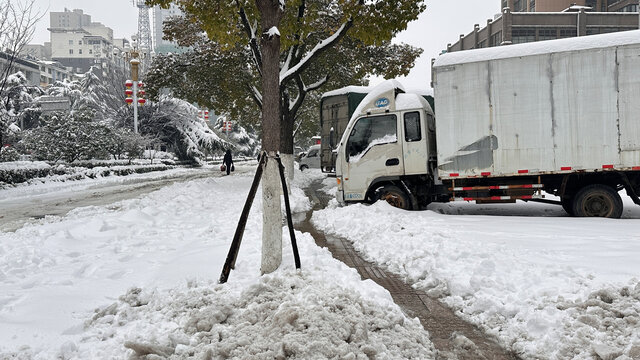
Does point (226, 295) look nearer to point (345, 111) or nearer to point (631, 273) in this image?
point (631, 273)

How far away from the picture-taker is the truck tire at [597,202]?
8.69m

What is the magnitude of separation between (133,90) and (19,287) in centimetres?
2736

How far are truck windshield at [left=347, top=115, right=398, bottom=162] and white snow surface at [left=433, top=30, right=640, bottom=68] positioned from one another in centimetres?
177

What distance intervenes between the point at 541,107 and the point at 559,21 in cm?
4250

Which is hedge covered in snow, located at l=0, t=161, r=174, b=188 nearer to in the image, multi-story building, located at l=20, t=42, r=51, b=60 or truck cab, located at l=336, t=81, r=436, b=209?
multi-story building, located at l=20, t=42, r=51, b=60

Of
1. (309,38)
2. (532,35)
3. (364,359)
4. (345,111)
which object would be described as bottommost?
(364,359)

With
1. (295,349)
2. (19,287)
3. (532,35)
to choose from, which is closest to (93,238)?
(19,287)

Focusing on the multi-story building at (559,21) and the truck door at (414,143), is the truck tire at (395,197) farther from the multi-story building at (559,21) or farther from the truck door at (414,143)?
the multi-story building at (559,21)

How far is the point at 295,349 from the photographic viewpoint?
9.80ft

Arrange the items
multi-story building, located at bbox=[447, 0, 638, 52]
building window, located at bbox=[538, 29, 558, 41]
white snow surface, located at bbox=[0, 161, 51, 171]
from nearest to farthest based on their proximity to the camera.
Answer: white snow surface, located at bbox=[0, 161, 51, 171] < multi-story building, located at bbox=[447, 0, 638, 52] < building window, located at bbox=[538, 29, 558, 41]

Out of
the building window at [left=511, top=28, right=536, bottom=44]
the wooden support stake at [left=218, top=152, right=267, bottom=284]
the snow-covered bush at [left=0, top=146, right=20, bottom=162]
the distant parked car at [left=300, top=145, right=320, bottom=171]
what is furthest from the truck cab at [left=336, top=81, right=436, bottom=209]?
the building window at [left=511, top=28, right=536, bottom=44]

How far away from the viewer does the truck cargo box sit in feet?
27.5

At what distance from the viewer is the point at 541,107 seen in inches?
350

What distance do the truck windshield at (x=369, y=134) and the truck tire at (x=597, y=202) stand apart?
4272mm
